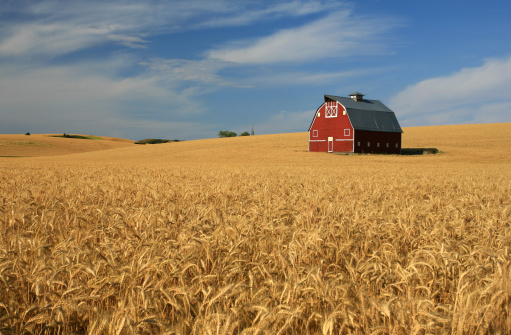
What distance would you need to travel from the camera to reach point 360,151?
5675cm

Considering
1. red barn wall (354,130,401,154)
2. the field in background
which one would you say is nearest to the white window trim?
red barn wall (354,130,401,154)

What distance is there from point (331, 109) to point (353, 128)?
538 centimetres

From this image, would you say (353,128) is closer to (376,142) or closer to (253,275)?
(376,142)

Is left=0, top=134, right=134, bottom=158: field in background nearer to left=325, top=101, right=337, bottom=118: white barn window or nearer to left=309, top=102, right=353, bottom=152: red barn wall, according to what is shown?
left=309, top=102, right=353, bottom=152: red barn wall

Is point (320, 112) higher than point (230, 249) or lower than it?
higher

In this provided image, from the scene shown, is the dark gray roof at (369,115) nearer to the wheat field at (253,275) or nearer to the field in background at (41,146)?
the wheat field at (253,275)

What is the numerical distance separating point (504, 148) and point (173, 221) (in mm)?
62625

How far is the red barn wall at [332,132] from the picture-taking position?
56.5 m

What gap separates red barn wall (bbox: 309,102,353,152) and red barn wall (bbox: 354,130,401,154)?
56.1 inches

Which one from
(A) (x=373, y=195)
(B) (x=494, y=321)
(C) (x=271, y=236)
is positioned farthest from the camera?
(A) (x=373, y=195)

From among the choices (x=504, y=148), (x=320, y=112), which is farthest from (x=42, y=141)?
(x=504, y=148)

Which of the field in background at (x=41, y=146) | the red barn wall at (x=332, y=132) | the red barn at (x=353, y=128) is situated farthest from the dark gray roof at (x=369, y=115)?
the field in background at (x=41, y=146)

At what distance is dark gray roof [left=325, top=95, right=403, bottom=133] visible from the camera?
2260 inches

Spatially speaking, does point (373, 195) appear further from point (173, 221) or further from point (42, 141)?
point (42, 141)
